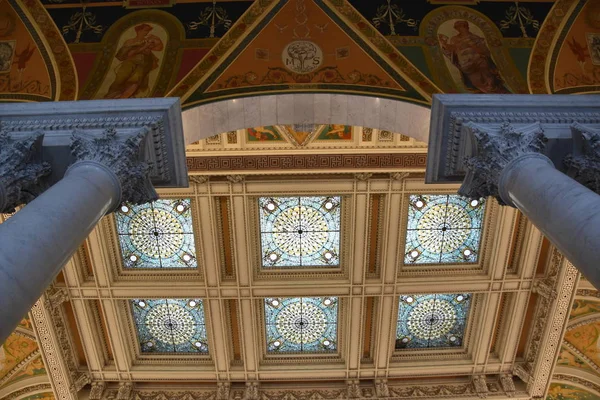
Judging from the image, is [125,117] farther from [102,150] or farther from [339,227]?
[339,227]

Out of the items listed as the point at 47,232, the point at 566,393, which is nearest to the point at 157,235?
the point at 47,232

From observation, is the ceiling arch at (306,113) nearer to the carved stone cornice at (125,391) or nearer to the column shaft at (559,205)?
the column shaft at (559,205)

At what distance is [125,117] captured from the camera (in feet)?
22.1

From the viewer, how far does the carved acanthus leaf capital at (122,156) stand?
6.09 m

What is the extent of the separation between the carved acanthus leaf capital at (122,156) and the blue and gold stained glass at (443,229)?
6904 millimetres

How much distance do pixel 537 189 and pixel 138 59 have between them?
221 inches

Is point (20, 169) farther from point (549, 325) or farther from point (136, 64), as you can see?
point (549, 325)

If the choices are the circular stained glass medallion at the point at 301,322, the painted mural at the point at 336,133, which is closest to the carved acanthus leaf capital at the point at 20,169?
the painted mural at the point at 336,133

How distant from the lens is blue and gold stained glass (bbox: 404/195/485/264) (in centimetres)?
1233

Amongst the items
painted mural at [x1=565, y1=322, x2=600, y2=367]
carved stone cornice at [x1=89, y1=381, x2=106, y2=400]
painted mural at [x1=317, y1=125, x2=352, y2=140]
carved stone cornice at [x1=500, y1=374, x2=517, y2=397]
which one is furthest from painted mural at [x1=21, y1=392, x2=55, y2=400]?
painted mural at [x1=565, y1=322, x2=600, y2=367]

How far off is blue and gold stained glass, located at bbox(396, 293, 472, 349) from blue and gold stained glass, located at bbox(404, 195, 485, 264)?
1.04 m

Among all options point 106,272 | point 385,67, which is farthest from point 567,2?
point 106,272

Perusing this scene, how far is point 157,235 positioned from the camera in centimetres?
1252

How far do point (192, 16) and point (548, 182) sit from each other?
574 centimetres
